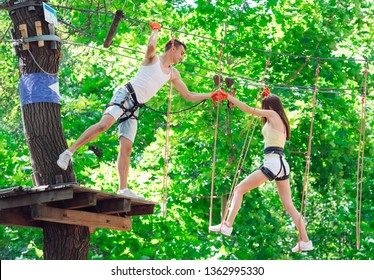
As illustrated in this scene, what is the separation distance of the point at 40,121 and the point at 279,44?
6258mm

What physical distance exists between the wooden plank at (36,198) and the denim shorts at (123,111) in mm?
763

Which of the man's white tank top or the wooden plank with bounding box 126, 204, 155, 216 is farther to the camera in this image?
the wooden plank with bounding box 126, 204, 155, 216

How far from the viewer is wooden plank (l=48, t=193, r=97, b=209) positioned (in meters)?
8.05

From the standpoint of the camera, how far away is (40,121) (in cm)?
870

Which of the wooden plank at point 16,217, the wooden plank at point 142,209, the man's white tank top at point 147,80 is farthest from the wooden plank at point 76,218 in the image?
the man's white tank top at point 147,80

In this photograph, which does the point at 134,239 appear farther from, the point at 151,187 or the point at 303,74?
the point at 303,74

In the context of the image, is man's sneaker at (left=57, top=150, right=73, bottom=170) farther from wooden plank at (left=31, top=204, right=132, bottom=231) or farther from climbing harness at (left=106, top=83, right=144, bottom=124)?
climbing harness at (left=106, top=83, right=144, bottom=124)

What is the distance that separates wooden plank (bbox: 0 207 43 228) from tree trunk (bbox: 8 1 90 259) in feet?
0.94

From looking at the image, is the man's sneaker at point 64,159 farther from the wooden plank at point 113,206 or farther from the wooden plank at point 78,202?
the wooden plank at point 113,206

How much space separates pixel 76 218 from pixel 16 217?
1.70 ft

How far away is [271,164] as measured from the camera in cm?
834

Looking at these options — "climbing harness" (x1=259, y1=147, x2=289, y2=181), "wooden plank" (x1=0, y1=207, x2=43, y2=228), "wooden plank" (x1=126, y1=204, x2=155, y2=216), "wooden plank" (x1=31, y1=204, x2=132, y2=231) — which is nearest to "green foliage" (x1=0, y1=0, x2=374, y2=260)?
"wooden plank" (x1=126, y1=204, x2=155, y2=216)

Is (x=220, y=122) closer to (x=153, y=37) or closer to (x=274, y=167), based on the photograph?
(x=274, y=167)
